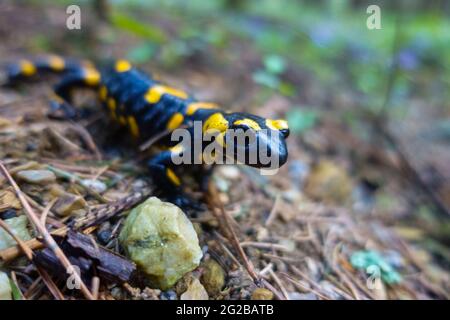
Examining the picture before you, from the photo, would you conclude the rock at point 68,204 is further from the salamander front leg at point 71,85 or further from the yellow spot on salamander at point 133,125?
the salamander front leg at point 71,85

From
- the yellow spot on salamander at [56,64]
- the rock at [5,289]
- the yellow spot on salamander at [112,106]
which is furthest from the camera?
the yellow spot on salamander at [56,64]

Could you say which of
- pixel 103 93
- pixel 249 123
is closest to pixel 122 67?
pixel 103 93

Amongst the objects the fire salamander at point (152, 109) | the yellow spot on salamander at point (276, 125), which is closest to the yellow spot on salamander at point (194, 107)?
the fire salamander at point (152, 109)

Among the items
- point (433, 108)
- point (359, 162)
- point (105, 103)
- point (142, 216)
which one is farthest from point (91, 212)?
point (433, 108)

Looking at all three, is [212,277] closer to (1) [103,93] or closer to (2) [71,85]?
(1) [103,93]

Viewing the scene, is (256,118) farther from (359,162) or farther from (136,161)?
(359,162)

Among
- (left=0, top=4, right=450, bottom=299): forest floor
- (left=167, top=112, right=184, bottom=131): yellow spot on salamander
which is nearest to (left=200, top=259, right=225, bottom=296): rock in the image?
(left=0, top=4, right=450, bottom=299): forest floor
